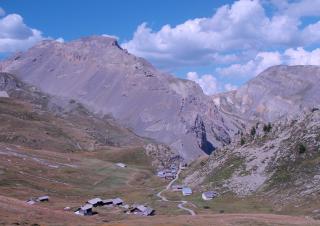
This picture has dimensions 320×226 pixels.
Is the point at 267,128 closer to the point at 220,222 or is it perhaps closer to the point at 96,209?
the point at 96,209

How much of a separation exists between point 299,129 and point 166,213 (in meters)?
55.2

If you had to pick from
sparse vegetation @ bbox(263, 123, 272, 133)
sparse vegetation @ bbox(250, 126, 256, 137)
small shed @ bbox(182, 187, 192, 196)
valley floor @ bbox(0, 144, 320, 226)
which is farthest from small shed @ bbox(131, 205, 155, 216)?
sparse vegetation @ bbox(250, 126, 256, 137)

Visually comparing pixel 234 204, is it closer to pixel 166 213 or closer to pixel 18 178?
pixel 166 213

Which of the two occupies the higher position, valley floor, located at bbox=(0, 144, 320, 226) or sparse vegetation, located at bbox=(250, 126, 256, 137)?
sparse vegetation, located at bbox=(250, 126, 256, 137)

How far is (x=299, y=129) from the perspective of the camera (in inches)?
5960

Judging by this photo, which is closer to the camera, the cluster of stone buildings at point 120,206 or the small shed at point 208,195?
the cluster of stone buildings at point 120,206

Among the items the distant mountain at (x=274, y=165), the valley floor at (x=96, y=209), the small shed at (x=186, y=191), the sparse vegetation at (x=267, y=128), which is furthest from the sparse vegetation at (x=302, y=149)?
the small shed at (x=186, y=191)

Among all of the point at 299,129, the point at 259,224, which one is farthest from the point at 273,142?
the point at 259,224

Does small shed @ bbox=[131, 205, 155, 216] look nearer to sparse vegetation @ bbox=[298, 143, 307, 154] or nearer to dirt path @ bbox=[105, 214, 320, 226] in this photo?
dirt path @ bbox=[105, 214, 320, 226]

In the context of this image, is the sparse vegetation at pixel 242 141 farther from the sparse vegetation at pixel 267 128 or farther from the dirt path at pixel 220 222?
the dirt path at pixel 220 222

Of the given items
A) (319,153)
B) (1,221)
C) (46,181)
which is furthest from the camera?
(46,181)

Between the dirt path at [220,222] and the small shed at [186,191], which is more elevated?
the small shed at [186,191]

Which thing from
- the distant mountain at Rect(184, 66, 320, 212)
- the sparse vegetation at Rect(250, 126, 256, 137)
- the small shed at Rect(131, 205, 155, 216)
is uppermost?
the sparse vegetation at Rect(250, 126, 256, 137)

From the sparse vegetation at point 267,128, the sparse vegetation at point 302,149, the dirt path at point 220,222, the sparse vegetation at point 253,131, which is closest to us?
the dirt path at point 220,222
